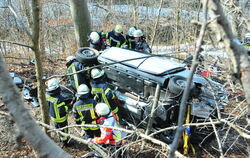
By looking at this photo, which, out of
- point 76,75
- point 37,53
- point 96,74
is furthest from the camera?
point 76,75

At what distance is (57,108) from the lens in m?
4.81

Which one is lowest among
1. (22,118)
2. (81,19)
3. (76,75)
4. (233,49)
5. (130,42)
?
(76,75)

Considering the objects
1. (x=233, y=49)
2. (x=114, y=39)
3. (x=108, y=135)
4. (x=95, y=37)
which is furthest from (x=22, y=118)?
(x=114, y=39)

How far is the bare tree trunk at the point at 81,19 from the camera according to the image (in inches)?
251

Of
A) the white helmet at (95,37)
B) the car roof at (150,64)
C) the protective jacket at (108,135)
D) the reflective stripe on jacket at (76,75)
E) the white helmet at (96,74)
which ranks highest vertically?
the white helmet at (95,37)

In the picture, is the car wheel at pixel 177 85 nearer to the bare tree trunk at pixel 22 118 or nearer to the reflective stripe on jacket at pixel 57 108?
the reflective stripe on jacket at pixel 57 108

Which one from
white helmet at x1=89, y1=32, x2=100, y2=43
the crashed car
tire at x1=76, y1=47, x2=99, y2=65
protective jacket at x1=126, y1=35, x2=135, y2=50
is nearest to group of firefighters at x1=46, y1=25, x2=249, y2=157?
tire at x1=76, y1=47, x2=99, y2=65

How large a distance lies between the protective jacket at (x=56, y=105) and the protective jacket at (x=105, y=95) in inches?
29.6

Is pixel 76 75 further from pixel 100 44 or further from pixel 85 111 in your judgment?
pixel 100 44

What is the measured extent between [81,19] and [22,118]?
618 centimetres

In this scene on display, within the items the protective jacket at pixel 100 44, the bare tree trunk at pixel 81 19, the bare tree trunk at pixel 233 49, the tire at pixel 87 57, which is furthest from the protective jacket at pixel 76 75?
the bare tree trunk at pixel 233 49

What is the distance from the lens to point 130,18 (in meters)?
11.7

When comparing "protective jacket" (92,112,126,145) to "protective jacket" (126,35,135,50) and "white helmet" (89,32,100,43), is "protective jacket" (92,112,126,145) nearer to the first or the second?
"white helmet" (89,32,100,43)

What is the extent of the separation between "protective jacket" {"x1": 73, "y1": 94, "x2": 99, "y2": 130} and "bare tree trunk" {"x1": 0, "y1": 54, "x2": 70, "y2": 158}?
3.73 meters
